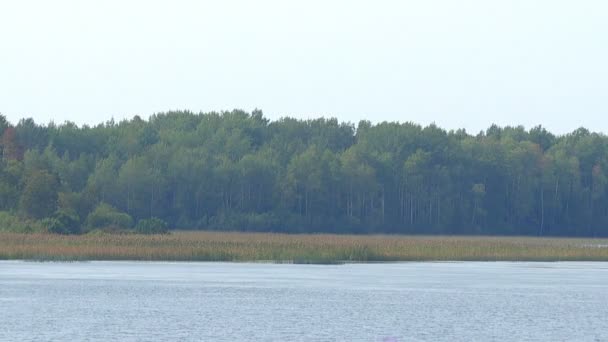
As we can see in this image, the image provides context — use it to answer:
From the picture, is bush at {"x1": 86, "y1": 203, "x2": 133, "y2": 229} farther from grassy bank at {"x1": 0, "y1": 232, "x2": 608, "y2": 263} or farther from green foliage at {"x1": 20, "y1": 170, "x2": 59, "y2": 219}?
grassy bank at {"x1": 0, "y1": 232, "x2": 608, "y2": 263}

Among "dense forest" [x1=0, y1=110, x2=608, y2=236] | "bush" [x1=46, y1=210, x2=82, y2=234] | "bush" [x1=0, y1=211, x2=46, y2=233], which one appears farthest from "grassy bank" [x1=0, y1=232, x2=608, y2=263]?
"dense forest" [x1=0, y1=110, x2=608, y2=236]

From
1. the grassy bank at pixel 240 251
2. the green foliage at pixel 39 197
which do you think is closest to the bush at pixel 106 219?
the green foliage at pixel 39 197

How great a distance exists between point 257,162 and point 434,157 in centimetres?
2119

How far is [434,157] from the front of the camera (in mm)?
133625

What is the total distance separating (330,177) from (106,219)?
44093 millimetres

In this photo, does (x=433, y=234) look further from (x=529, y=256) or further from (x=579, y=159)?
(x=529, y=256)

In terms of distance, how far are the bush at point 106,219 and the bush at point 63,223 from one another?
2.84 meters

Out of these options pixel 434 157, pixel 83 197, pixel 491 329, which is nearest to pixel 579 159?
pixel 434 157

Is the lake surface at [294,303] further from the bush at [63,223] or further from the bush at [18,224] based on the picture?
the bush at [18,224]

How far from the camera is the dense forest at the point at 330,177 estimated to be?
388 feet

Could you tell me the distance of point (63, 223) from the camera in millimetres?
75812

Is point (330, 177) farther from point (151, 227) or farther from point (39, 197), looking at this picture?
point (39, 197)

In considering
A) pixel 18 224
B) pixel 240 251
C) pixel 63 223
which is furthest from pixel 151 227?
pixel 240 251

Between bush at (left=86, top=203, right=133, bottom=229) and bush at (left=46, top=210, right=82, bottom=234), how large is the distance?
284 centimetres
